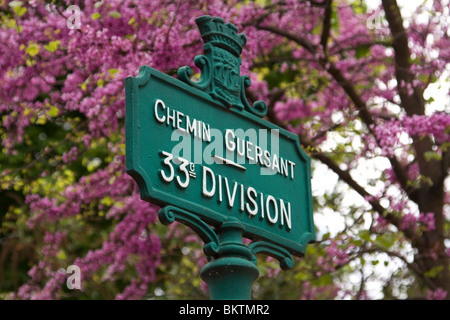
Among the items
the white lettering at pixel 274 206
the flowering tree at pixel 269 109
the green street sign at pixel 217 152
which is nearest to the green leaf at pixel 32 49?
the flowering tree at pixel 269 109

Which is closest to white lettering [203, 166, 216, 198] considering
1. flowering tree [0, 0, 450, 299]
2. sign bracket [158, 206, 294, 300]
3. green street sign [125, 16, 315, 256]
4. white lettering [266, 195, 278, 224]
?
green street sign [125, 16, 315, 256]

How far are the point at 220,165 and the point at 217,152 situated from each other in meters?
0.06

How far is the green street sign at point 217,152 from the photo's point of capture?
2701 millimetres

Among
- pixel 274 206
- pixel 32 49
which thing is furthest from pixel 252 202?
pixel 32 49

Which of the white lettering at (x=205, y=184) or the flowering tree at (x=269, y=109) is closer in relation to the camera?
the white lettering at (x=205, y=184)

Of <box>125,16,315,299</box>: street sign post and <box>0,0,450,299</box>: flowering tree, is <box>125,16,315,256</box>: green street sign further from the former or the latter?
<box>0,0,450,299</box>: flowering tree

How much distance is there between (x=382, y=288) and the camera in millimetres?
8867

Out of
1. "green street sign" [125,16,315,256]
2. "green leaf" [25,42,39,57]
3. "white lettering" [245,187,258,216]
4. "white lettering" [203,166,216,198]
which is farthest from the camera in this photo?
"green leaf" [25,42,39,57]

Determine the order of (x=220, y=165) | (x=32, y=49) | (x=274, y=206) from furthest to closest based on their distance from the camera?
1. (x=32, y=49)
2. (x=274, y=206)
3. (x=220, y=165)

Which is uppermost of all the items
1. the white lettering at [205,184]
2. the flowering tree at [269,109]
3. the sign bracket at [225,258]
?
the flowering tree at [269,109]

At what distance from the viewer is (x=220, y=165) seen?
294 centimetres

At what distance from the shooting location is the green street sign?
2701 millimetres

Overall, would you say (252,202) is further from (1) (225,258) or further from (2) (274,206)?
(1) (225,258)

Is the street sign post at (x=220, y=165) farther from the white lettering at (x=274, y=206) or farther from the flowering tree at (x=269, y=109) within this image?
the flowering tree at (x=269, y=109)
